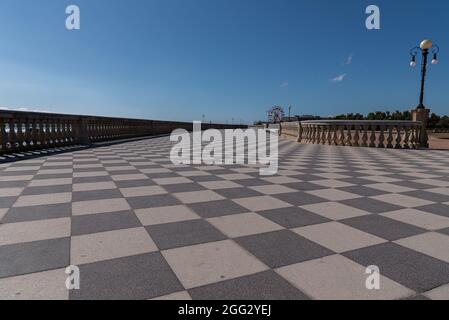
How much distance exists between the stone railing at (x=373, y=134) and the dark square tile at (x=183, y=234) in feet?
34.8

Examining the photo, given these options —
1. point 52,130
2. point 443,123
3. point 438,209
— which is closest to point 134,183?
point 438,209

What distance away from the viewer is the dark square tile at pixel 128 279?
1.61 meters

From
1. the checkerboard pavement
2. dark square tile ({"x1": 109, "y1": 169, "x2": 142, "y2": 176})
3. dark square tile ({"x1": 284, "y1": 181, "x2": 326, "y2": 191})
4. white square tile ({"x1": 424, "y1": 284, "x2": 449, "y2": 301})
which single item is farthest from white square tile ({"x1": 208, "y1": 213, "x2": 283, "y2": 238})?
dark square tile ({"x1": 109, "y1": 169, "x2": 142, "y2": 176})

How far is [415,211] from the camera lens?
3189 mm

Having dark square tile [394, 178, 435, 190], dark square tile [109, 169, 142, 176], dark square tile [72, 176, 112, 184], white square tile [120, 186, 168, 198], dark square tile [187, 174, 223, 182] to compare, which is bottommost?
dark square tile [394, 178, 435, 190]

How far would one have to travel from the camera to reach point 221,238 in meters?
2.40

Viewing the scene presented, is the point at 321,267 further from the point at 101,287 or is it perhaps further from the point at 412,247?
the point at 101,287

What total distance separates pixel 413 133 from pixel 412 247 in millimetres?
11086

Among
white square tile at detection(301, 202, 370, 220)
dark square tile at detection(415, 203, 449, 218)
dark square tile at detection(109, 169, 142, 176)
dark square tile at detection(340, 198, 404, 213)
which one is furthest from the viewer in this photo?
dark square tile at detection(109, 169, 142, 176)

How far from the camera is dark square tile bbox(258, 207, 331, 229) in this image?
9.08ft

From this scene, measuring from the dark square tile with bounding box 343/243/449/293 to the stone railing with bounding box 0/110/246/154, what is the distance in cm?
837

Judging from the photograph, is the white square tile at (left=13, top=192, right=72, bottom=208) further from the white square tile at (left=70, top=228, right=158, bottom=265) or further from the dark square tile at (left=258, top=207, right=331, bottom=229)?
the dark square tile at (left=258, top=207, right=331, bottom=229)
